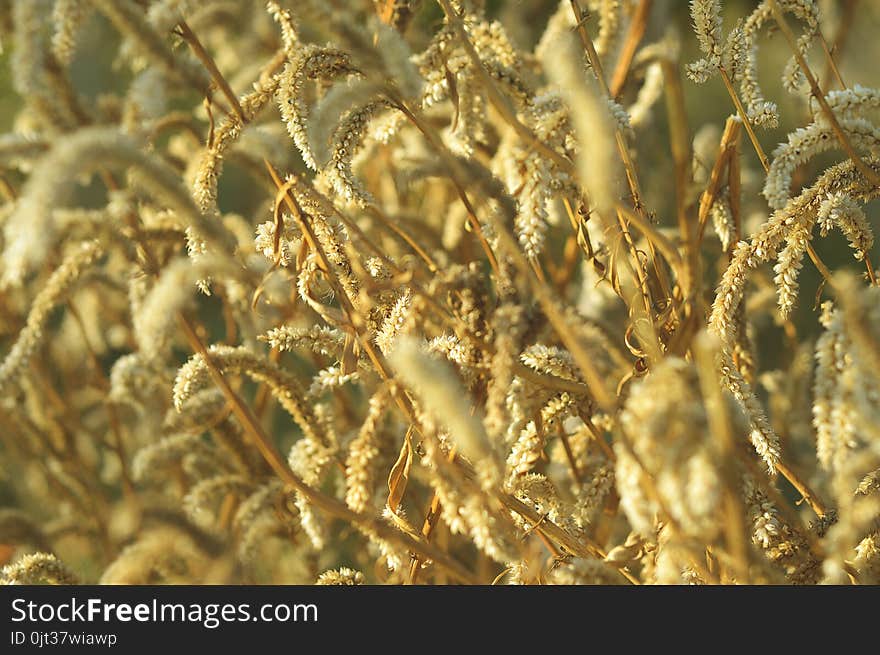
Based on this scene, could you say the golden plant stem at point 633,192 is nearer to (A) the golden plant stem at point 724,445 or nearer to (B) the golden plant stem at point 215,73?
(A) the golden plant stem at point 724,445

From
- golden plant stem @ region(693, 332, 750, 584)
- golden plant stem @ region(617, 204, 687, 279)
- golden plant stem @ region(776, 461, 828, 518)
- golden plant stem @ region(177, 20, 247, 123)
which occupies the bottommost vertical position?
golden plant stem @ region(693, 332, 750, 584)

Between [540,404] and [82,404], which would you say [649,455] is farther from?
[82,404]

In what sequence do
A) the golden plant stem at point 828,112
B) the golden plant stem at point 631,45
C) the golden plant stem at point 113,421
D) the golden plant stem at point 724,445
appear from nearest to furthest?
1. the golden plant stem at point 724,445
2. the golden plant stem at point 828,112
3. the golden plant stem at point 631,45
4. the golden plant stem at point 113,421

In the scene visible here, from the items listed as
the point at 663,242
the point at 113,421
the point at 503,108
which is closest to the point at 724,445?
the point at 663,242

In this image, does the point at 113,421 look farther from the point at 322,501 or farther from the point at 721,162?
the point at 721,162

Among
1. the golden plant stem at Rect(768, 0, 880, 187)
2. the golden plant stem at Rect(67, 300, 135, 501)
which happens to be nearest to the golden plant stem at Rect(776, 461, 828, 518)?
the golden plant stem at Rect(768, 0, 880, 187)

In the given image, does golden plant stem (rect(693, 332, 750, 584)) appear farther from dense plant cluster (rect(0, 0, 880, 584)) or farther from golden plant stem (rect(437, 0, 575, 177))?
golden plant stem (rect(437, 0, 575, 177))

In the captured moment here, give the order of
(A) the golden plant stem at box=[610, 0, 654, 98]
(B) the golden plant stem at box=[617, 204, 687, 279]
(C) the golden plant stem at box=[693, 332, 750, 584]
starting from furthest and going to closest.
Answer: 1. (A) the golden plant stem at box=[610, 0, 654, 98]
2. (B) the golden plant stem at box=[617, 204, 687, 279]
3. (C) the golden plant stem at box=[693, 332, 750, 584]

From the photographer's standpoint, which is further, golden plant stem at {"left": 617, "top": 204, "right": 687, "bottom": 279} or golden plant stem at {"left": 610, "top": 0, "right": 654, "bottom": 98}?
golden plant stem at {"left": 610, "top": 0, "right": 654, "bottom": 98}

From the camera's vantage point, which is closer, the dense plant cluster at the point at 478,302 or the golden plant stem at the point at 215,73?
the dense plant cluster at the point at 478,302

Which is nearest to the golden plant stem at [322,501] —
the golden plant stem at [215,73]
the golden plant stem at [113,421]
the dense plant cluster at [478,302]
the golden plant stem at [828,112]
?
the dense plant cluster at [478,302]
